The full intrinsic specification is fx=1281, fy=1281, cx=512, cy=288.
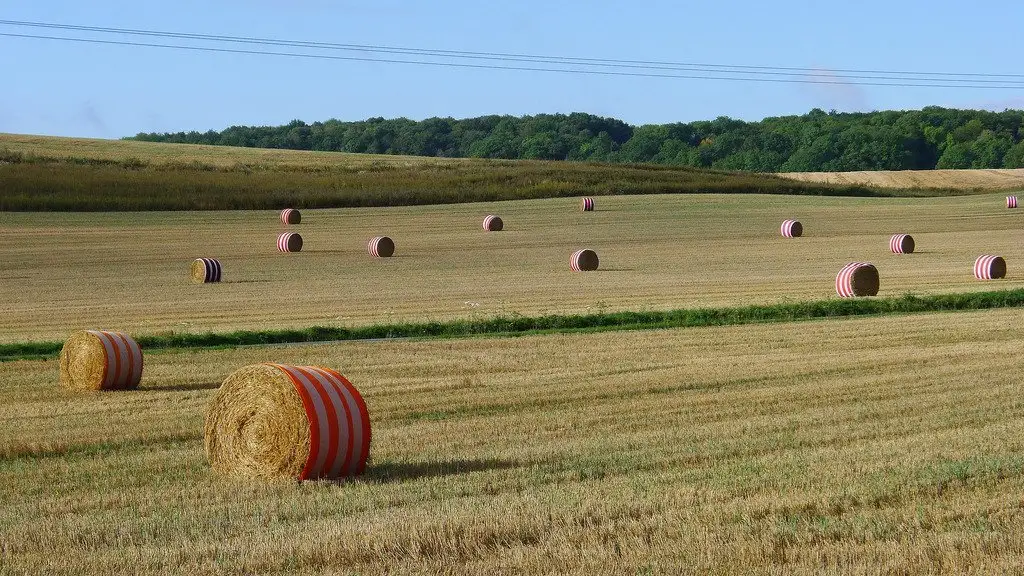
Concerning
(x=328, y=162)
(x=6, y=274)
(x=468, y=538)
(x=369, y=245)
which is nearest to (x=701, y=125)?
(x=328, y=162)

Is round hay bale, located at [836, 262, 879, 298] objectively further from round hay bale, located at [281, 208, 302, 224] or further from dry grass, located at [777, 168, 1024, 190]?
dry grass, located at [777, 168, 1024, 190]

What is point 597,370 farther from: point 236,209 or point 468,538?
Answer: point 236,209

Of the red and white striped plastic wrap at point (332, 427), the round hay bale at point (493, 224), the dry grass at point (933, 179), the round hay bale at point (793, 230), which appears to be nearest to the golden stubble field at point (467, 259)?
the round hay bale at point (493, 224)

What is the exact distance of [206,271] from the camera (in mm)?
34688

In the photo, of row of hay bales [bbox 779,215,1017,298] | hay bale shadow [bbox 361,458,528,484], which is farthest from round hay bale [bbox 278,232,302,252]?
hay bale shadow [bbox 361,458,528,484]

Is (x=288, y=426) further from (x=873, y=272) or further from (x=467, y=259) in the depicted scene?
(x=467, y=259)

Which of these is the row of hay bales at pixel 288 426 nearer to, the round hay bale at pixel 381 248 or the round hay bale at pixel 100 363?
the round hay bale at pixel 100 363

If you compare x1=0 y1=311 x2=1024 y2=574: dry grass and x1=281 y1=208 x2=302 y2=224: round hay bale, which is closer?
x1=0 y1=311 x2=1024 y2=574: dry grass

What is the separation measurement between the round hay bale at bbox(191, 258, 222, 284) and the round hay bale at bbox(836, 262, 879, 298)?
16.7m

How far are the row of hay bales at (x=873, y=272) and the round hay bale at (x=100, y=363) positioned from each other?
16973mm

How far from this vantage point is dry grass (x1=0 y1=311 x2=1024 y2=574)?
720cm

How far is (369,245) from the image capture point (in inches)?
1702

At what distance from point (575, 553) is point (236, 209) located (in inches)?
2081

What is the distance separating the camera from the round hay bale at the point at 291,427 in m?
9.70
